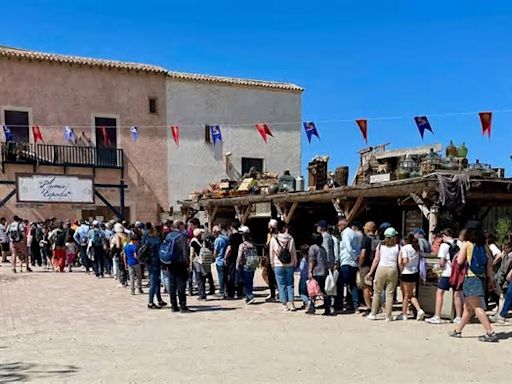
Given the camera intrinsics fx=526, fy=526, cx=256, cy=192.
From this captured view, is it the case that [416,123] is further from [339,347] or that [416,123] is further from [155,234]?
[339,347]

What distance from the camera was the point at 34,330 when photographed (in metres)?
7.35

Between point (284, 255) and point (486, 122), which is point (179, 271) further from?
point (486, 122)

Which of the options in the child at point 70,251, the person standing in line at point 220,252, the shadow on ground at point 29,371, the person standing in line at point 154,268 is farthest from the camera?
the child at point 70,251

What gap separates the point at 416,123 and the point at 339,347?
363 inches

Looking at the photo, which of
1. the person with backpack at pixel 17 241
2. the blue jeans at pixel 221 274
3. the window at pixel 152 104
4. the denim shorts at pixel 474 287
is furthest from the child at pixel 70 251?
the denim shorts at pixel 474 287

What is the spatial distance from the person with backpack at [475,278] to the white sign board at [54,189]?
1707cm

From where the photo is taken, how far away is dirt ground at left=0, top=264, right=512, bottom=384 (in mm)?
5141

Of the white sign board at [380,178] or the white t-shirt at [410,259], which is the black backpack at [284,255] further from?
the white sign board at [380,178]

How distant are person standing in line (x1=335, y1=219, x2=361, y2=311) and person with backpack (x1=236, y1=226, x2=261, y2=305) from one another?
1578 millimetres

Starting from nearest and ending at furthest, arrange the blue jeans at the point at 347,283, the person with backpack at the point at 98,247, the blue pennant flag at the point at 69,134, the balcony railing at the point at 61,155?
the blue jeans at the point at 347,283 < the person with backpack at the point at 98,247 < the balcony railing at the point at 61,155 < the blue pennant flag at the point at 69,134

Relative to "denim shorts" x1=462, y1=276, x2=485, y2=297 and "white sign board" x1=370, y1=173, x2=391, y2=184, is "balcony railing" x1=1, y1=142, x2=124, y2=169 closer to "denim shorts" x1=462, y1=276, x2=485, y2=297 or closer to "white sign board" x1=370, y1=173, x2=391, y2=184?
"white sign board" x1=370, y1=173, x2=391, y2=184

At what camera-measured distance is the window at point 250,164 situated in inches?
1108

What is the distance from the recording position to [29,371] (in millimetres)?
5281

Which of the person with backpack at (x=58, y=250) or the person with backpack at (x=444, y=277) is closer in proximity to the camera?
the person with backpack at (x=444, y=277)
